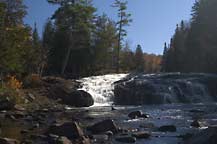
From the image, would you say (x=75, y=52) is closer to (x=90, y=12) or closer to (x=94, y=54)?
(x=94, y=54)

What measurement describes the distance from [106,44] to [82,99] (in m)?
37.4

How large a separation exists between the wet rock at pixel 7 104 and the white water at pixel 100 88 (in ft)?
44.1

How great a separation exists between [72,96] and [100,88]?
8.85 m

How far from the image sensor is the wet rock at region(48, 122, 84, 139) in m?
21.8

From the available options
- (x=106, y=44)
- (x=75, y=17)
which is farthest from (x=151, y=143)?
(x=106, y=44)

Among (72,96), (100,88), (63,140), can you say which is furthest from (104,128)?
(100,88)

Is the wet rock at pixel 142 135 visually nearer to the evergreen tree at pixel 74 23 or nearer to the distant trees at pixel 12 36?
the distant trees at pixel 12 36

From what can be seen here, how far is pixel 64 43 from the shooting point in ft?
240

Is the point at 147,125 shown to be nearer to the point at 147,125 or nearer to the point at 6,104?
the point at 147,125

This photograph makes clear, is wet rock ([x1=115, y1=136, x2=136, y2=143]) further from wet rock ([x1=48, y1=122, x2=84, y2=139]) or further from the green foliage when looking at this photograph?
the green foliage

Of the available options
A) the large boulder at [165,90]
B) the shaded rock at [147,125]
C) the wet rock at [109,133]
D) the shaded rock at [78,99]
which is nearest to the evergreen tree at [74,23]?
the large boulder at [165,90]

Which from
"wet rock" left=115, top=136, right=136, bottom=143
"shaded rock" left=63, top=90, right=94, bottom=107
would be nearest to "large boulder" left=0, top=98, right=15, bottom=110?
"shaded rock" left=63, top=90, right=94, bottom=107

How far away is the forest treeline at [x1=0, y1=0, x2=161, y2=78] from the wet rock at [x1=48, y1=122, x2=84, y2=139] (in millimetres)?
24718

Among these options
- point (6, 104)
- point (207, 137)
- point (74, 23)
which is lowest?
point (6, 104)
